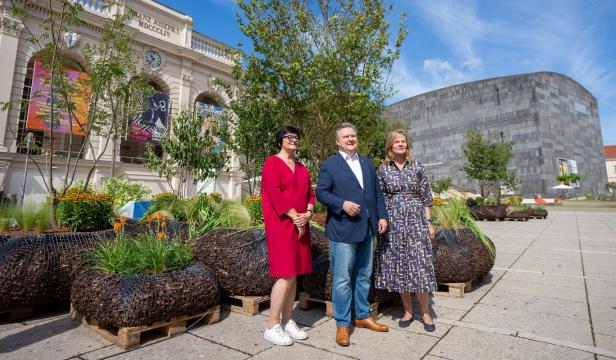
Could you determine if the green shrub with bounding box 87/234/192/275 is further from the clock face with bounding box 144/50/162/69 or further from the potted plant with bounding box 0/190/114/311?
the clock face with bounding box 144/50/162/69

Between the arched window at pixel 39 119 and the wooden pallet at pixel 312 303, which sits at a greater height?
the arched window at pixel 39 119

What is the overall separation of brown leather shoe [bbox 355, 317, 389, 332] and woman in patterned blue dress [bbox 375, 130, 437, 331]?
30cm

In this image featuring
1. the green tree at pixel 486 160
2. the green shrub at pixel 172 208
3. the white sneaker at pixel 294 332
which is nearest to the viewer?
the white sneaker at pixel 294 332

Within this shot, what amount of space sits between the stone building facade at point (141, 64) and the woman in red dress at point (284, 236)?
12635 millimetres

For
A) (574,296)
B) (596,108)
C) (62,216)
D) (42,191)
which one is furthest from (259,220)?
(596,108)

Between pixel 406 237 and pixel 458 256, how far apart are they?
56.4 inches

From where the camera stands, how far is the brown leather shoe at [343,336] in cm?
277

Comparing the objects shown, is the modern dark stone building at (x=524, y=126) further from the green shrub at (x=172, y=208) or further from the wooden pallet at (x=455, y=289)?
the wooden pallet at (x=455, y=289)

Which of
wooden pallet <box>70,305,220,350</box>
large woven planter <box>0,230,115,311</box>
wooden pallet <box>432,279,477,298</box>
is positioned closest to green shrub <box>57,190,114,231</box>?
large woven planter <box>0,230,115,311</box>

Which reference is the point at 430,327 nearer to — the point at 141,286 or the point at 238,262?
the point at 238,262

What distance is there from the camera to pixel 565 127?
62.7 meters

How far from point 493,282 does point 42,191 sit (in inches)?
783

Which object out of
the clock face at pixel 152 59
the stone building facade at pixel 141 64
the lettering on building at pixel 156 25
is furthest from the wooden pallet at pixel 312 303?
the lettering on building at pixel 156 25

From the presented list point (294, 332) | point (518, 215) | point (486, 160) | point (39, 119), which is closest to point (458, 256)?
Result: point (294, 332)
